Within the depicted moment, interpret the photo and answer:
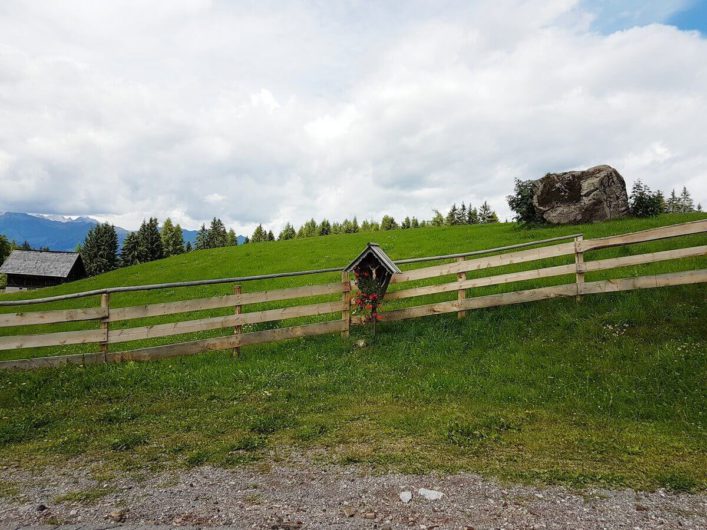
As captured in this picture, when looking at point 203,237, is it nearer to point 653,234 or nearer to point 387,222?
point 387,222

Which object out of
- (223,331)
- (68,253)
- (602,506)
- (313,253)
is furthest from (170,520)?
(68,253)

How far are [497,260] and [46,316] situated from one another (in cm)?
1098

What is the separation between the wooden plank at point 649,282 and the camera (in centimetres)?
941

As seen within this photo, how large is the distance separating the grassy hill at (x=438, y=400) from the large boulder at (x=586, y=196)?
1213cm

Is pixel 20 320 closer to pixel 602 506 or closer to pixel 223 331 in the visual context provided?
pixel 223 331

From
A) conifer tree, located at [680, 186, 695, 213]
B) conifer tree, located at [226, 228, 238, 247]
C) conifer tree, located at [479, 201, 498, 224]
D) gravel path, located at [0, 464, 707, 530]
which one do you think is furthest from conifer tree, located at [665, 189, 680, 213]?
gravel path, located at [0, 464, 707, 530]

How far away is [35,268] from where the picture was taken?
66688 mm

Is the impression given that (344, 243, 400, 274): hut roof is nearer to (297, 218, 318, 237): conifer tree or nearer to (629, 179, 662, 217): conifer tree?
(629, 179, 662, 217): conifer tree

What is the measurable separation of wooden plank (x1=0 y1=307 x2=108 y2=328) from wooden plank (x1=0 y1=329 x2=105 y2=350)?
32 centimetres

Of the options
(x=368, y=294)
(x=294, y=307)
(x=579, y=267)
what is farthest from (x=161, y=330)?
(x=579, y=267)

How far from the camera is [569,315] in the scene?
993 cm

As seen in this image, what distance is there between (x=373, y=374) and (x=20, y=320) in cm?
793

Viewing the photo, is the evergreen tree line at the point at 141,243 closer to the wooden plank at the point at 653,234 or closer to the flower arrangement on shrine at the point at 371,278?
the flower arrangement on shrine at the point at 371,278

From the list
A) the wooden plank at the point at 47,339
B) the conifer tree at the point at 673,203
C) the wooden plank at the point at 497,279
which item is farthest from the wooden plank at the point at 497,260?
the conifer tree at the point at 673,203
